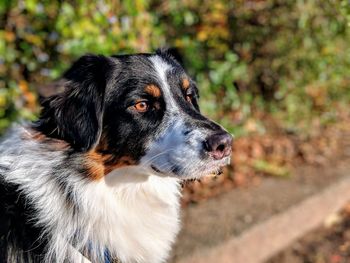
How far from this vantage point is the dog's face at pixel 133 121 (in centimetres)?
282

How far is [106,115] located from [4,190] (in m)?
0.66

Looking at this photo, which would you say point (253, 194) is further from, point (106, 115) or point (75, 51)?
point (106, 115)

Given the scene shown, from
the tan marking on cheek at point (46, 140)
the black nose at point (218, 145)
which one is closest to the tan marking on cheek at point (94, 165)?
the tan marking on cheek at point (46, 140)

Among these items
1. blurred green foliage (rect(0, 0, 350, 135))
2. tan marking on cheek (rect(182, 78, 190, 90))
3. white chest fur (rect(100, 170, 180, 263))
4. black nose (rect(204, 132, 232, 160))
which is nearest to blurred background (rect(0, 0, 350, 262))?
blurred green foliage (rect(0, 0, 350, 135))

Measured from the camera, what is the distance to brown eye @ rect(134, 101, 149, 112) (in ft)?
9.83

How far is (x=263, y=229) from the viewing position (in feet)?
15.1

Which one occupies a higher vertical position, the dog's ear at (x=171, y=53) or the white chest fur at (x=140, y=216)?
the dog's ear at (x=171, y=53)

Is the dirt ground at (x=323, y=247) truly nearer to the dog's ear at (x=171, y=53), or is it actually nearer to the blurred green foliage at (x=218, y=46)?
the blurred green foliage at (x=218, y=46)

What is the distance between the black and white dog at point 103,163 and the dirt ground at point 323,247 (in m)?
2.03

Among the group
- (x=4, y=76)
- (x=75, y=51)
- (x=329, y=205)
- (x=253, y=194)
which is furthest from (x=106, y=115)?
(x=329, y=205)

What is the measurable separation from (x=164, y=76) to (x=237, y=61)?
3310 millimetres

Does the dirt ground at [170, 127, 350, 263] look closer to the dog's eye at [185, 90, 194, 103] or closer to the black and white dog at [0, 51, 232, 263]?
the black and white dog at [0, 51, 232, 263]

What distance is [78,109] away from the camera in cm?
286

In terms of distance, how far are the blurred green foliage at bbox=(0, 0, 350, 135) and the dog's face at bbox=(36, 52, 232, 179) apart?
1448mm
